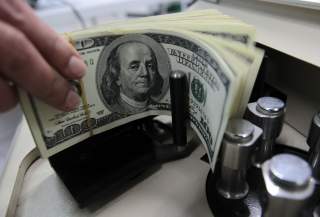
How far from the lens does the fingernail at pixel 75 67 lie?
0.73ft

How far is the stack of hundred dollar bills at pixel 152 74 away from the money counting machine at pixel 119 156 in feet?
0.06

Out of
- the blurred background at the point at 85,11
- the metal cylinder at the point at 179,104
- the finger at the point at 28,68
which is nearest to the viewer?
the finger at the point at 28,68

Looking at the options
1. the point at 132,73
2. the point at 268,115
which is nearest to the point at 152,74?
the point at 132,73

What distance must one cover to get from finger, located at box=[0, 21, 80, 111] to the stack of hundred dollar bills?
1.5 inches

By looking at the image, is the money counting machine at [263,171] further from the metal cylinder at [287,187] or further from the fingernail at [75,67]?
the fingernail at [75,67]

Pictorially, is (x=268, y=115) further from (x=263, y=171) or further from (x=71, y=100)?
(x=71, y=100)

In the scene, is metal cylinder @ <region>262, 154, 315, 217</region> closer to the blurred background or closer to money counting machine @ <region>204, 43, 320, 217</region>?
money counting machine @ <region>204, 43, 320, 217</region>

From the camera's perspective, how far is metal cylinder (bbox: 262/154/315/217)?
191mm

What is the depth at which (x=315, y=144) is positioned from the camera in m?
0.28

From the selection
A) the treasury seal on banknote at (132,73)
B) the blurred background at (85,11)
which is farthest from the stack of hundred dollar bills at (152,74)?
the blurred background at (85,11)

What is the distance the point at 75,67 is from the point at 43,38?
1.3 inches

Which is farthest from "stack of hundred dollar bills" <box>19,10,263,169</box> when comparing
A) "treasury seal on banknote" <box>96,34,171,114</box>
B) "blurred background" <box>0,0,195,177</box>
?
"blurred background" <box>0,0,195,177</box>

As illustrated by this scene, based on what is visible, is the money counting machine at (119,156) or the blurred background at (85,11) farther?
the blurred background at (85,11)

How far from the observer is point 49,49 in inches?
8.2
